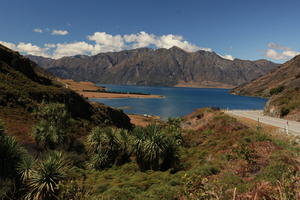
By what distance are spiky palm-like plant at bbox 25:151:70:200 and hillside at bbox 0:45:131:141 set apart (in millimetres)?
24804

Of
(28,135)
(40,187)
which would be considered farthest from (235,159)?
(28,135)

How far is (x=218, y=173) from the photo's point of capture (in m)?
16.1

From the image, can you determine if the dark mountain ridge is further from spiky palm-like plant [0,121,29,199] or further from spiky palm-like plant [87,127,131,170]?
spiky palm-like plant [0,121,29,199]

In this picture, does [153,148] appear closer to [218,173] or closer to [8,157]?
[218,173]

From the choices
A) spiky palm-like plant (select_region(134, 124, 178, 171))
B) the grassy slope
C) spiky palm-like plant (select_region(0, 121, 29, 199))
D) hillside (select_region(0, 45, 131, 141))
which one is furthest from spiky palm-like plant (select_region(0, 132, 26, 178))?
hillside (select_region(0, 45, 131, 141))

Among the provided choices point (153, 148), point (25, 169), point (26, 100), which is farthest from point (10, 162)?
point (26, 100)

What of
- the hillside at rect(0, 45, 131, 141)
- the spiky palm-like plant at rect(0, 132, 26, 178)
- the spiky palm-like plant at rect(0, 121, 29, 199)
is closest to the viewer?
the spiky palm-like plant at rect(0, 121, 29, 199)

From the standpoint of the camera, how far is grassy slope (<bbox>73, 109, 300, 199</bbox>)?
7.83m

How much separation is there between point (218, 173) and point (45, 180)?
12.8 meters

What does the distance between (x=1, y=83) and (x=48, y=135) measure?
118 ft

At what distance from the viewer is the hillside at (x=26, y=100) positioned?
143ft

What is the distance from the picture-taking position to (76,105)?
211 feet

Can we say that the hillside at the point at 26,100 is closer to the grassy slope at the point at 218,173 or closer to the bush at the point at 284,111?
the grassy slope at the point at 218,173

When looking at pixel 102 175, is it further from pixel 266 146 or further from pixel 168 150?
pixel 266 146
